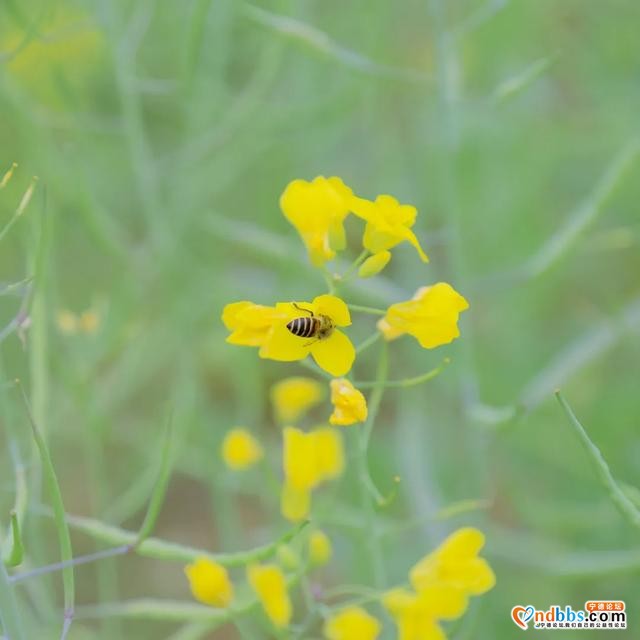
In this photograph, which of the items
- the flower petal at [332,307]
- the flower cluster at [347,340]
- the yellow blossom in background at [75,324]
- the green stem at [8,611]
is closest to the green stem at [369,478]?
the flower cluster at [347,340]

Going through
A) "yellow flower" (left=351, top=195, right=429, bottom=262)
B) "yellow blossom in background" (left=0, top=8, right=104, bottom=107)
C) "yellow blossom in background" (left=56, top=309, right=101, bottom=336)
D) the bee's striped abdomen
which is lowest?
the bee's striped abdomen

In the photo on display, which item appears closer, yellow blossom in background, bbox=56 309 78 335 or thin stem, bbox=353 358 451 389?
thin stem, bbox=353 358 451 389

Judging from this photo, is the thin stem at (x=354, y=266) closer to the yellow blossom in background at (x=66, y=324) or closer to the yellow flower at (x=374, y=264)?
the yellow flower at (x=374, y=264)

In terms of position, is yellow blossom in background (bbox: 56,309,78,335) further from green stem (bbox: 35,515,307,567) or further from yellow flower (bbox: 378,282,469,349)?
yellow flower (bbox: 378,282,469,349)

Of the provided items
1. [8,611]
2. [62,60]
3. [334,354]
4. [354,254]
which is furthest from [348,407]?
[62,60]

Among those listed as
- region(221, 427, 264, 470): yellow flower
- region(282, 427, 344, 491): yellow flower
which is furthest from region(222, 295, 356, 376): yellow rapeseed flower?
region(221, 427, 264, 470): yellow flower

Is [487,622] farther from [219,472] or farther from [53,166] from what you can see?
[53,166]
